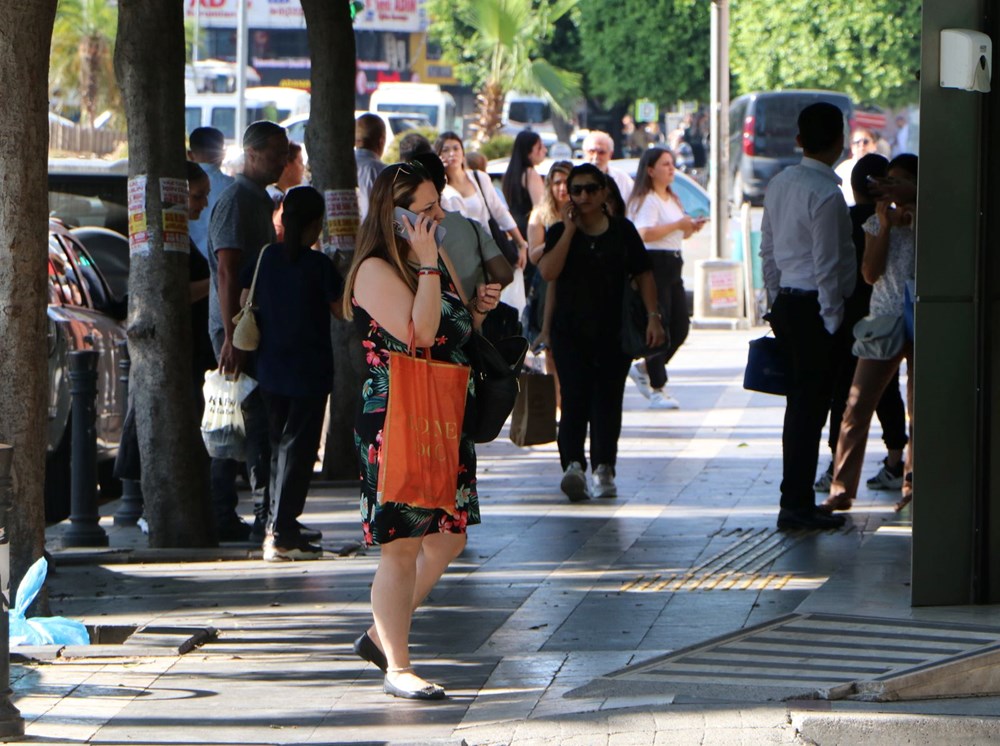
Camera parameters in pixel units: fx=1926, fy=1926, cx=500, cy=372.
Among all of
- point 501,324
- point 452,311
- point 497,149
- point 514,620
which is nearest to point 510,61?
point 497,149

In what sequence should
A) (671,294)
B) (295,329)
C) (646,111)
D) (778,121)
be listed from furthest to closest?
1. (646,111)
2. (778,121)
3. (671,294)
4. (295,329)

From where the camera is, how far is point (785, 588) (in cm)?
820

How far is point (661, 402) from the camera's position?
16.0 m

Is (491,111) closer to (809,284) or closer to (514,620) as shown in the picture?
(809,284)

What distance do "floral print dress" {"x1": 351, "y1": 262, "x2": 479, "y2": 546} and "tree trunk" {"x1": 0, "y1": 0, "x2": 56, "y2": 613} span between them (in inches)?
69.0

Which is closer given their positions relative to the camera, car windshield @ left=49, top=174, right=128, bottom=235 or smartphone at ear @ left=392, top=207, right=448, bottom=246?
smartphone at ear @ left=392, top=207, right=448, bottom=246

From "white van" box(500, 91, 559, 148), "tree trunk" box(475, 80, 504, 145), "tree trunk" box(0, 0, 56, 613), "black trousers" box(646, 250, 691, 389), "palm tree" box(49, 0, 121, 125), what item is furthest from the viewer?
"white van" box(500, 91, 559, 148)

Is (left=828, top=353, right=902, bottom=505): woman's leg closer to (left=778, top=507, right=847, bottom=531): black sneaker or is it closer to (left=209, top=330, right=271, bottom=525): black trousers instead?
(left=778, top=507, right=847, bottom=531): black sneaker

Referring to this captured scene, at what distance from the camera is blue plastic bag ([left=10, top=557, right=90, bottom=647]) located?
7102mm

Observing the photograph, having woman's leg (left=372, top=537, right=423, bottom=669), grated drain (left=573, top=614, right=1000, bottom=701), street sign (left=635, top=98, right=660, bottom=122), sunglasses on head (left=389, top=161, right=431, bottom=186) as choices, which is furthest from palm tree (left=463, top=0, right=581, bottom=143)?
woman's leg (left=372, top=537, right=423, bottom=669)

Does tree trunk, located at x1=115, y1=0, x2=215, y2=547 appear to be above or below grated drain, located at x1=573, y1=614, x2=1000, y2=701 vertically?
above

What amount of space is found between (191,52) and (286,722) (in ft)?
177

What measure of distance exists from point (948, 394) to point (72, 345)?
220 inches

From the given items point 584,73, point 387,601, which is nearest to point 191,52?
point 584,73
